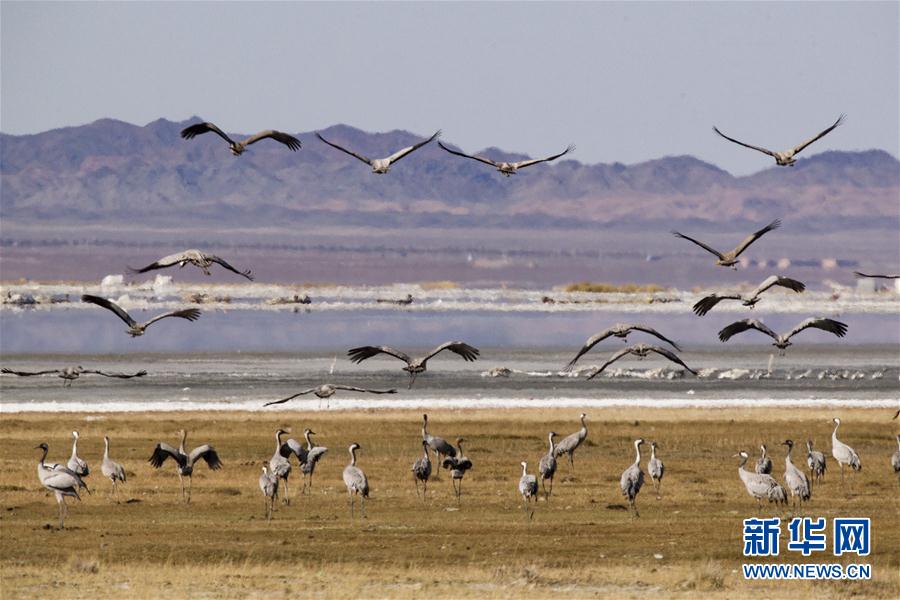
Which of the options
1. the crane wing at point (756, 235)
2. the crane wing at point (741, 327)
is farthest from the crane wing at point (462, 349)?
the crane wing at point (756, 235)

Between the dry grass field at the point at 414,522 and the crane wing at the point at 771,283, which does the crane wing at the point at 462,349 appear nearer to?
the dry grass field at the point at 414,522

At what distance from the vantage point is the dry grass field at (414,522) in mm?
20594

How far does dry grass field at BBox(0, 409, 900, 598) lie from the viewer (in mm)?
20594

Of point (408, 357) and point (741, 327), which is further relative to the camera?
point (408, 357)

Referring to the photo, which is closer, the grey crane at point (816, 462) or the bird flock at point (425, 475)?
the bird flock at point (425, 475)

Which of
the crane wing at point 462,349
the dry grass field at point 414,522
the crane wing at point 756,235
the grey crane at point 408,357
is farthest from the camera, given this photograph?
the crane wing at point 462,349

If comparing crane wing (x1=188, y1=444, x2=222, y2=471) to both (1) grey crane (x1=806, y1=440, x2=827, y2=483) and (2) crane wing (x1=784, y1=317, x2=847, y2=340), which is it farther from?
(1) grey crane (x1=806, y1=440, x2=827, y2=483)

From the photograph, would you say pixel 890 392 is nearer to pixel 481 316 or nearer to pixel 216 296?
pixel 481 316

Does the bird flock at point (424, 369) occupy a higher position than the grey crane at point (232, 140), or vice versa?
the grey crane at point (232, 140)

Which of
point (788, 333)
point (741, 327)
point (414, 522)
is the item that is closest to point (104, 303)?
point (414, 522)

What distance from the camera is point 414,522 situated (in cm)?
2550

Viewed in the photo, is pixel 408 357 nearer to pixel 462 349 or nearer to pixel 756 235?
pixel 462 349

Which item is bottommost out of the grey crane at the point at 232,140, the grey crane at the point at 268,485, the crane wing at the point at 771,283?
the grey crane at the point at 268,485

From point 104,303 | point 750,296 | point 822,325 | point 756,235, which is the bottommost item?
point 822,325
